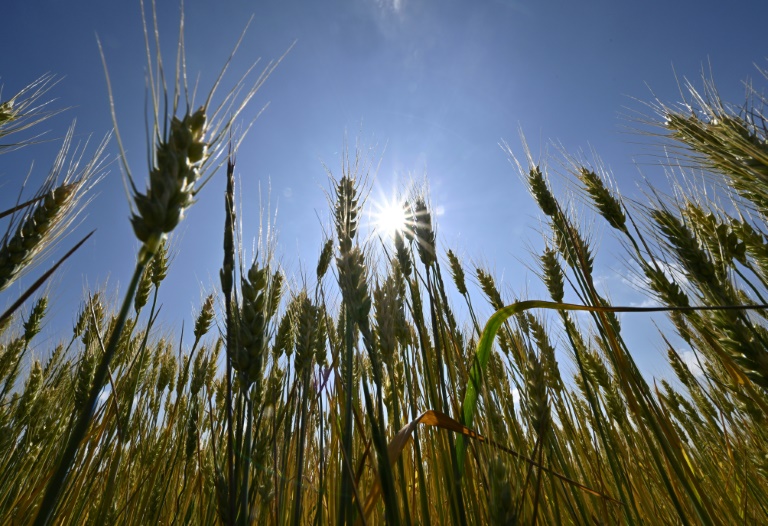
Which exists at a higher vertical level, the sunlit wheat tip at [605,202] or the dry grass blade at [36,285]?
the sunlit wheat tip at [605,202]

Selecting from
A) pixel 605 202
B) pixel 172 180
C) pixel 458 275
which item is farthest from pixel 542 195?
pixel 172 180

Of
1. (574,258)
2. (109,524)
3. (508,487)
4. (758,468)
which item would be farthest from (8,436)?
(758,468)

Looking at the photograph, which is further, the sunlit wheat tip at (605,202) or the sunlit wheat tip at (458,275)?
the sunlit wheat tip at (458,275)

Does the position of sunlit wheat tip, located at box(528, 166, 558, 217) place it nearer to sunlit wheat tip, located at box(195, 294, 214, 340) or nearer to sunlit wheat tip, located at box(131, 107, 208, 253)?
sunlit wheat tip, located at box(131, 107, 208, 253)

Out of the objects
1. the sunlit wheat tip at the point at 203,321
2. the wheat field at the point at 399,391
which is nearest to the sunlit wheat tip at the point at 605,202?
the wheat field at the point at 399,391

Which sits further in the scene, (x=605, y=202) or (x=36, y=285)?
(x=605, y=202)

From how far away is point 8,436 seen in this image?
8.04 feet

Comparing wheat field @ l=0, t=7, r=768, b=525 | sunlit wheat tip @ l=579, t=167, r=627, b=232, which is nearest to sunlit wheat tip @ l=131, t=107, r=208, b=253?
wheat field @ l=0, t=7, r=768, b=525

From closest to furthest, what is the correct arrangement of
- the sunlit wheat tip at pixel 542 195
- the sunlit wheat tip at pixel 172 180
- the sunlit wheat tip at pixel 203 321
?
the sunlit wheat tip at pixel 172 180 < the sunlit wheat tip at pixel 542 195 < the sunlit wheat tip at pixel 203 321

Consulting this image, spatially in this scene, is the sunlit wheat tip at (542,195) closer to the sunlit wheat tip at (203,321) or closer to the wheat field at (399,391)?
the wheat field at (399,391)

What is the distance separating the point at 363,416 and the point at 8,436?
2172 millimetres

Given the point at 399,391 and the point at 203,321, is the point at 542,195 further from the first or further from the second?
the point at 203,321

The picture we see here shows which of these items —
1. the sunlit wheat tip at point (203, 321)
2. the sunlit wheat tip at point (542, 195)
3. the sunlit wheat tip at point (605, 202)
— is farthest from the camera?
the sunlit wheat tip at point (203, 321)

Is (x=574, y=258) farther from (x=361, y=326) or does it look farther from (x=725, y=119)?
(x=361, y=326)
